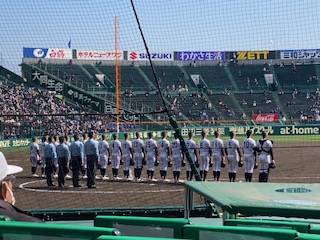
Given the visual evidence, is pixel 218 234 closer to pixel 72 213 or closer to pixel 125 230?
pixel 125 230

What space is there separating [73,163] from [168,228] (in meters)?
14.4

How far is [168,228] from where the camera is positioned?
317cm

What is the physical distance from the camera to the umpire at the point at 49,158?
57.6 feet

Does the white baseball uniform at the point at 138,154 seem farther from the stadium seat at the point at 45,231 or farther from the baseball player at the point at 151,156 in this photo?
the stadium seat at the point at 45,231

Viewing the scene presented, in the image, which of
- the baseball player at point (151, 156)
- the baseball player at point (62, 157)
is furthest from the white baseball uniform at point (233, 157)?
the baseball player at point (62, 157)

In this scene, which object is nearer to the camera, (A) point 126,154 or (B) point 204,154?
(B) point 204,154

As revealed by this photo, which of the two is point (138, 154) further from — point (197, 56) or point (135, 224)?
point (197, 56)

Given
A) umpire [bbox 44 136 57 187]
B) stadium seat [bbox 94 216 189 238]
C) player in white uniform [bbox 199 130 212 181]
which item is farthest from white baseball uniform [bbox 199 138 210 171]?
stadium seat [bbox 94 216 189 238]

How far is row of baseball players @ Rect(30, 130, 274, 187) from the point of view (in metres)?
17.1

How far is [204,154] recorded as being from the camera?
1811 centimetres

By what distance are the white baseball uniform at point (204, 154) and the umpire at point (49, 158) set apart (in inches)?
182

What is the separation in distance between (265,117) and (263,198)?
4683cm

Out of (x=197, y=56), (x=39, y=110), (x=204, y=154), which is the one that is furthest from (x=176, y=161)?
(x=197, y=56)

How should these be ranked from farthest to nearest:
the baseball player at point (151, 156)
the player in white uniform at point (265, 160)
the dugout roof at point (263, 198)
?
1. the baseball player at point (151, 156)
2. the player in white uniform at point (265, 160)
3. the dugout roof at point (263, 198)
